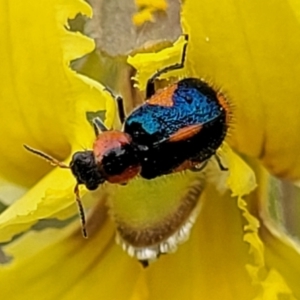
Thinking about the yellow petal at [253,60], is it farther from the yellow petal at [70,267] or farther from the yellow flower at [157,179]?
the yellow petal at [70,267]

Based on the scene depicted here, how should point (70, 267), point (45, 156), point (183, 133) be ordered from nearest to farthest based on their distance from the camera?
point (183, 133)
point (45, 156)
point (70, 267)

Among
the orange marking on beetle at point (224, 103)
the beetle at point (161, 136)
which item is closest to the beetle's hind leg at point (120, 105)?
the beetle at point (161, 136)

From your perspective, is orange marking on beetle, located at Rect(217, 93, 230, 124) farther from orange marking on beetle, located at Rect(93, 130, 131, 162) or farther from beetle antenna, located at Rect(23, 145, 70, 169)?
beetle antenna, located at Rect(23, 145, 70, 169)

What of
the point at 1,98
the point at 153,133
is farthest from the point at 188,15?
the point at 1,98

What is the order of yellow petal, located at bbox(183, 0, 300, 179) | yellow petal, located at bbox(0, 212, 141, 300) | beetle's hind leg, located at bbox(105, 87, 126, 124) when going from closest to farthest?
yellow petal, located at bbox(183, 0, 300, 179) < beetle's hind leg, located at bbox(105, 87, 126, 124) < yellow petal, located at bbox(0, 212, 141, 300)

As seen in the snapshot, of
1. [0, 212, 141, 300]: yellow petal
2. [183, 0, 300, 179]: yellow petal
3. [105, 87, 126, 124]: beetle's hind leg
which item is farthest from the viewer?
[0, 212, 141, 300]: yellow petal

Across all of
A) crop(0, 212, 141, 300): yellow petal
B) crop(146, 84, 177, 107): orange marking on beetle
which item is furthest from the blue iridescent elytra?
crop(0, 212, 141, 300): yellow petal

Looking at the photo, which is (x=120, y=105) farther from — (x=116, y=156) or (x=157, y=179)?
(x=157, y=179)

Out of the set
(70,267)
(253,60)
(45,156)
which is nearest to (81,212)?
(45,156)
